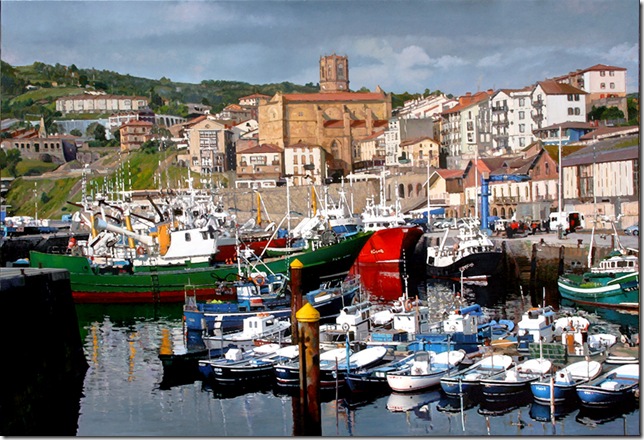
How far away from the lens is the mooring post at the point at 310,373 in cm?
1411

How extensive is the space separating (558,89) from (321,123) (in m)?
31.8

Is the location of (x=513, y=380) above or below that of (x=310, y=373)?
below

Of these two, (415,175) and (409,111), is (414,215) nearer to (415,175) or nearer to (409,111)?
(415,175)

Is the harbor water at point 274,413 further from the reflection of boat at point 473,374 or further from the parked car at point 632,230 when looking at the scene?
the parked car at point 632,230

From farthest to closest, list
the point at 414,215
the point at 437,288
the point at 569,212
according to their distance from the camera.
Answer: the point at 414,215 → the point at 569,212 → the point at 437,288

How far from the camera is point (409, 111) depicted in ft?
372

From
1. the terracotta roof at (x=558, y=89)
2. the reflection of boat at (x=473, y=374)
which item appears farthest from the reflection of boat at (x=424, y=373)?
the terracotta roof at (x=558, y=89)

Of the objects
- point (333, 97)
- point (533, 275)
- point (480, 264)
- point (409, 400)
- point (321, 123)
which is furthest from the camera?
point (333, 97)

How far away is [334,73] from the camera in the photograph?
127812mm

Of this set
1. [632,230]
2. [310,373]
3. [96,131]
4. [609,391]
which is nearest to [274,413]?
[310,373]

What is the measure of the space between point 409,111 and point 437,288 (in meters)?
77.0

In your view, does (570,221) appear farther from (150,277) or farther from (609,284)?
(150,277)

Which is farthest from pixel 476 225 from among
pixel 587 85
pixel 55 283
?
pixel 587 85

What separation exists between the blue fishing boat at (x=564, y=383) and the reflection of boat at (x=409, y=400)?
1.95 meters
